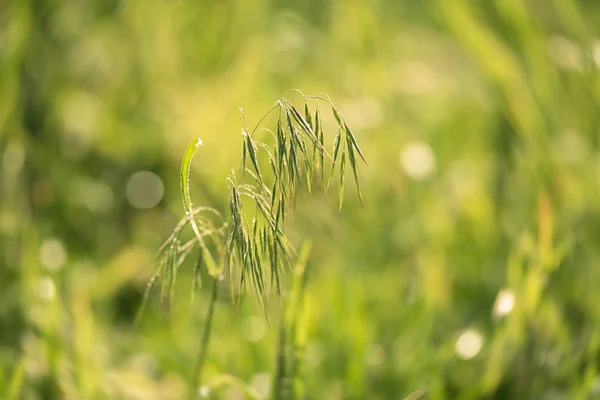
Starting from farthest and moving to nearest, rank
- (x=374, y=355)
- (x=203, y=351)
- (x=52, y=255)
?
(x=52, y=255) < (x=374, y=355) < (x=203, y=351)

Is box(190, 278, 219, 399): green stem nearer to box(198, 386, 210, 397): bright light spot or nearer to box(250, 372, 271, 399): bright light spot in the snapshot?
box(198, 386, 210, 397): bright light spot

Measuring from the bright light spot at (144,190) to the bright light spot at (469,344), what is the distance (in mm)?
708

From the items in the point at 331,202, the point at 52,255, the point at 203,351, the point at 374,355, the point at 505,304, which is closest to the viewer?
the point at 203,351

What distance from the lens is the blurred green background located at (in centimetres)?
89

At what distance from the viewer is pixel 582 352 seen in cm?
88

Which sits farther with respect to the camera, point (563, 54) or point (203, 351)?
point (563, 54)

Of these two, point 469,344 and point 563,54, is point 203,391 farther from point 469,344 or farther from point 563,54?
point 563,54

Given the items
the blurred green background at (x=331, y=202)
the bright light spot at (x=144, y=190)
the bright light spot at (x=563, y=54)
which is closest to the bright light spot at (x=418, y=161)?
the blurred green background at (x=331, y=202)

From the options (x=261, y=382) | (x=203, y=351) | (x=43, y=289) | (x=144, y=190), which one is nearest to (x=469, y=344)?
(x=261, y=382)

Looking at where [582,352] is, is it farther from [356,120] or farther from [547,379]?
[356,120]

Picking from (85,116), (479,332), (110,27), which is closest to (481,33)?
(479,332)

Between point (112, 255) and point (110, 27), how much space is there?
73cm

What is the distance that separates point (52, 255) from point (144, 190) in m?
0.29

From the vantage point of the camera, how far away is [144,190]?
1397 millimetres
